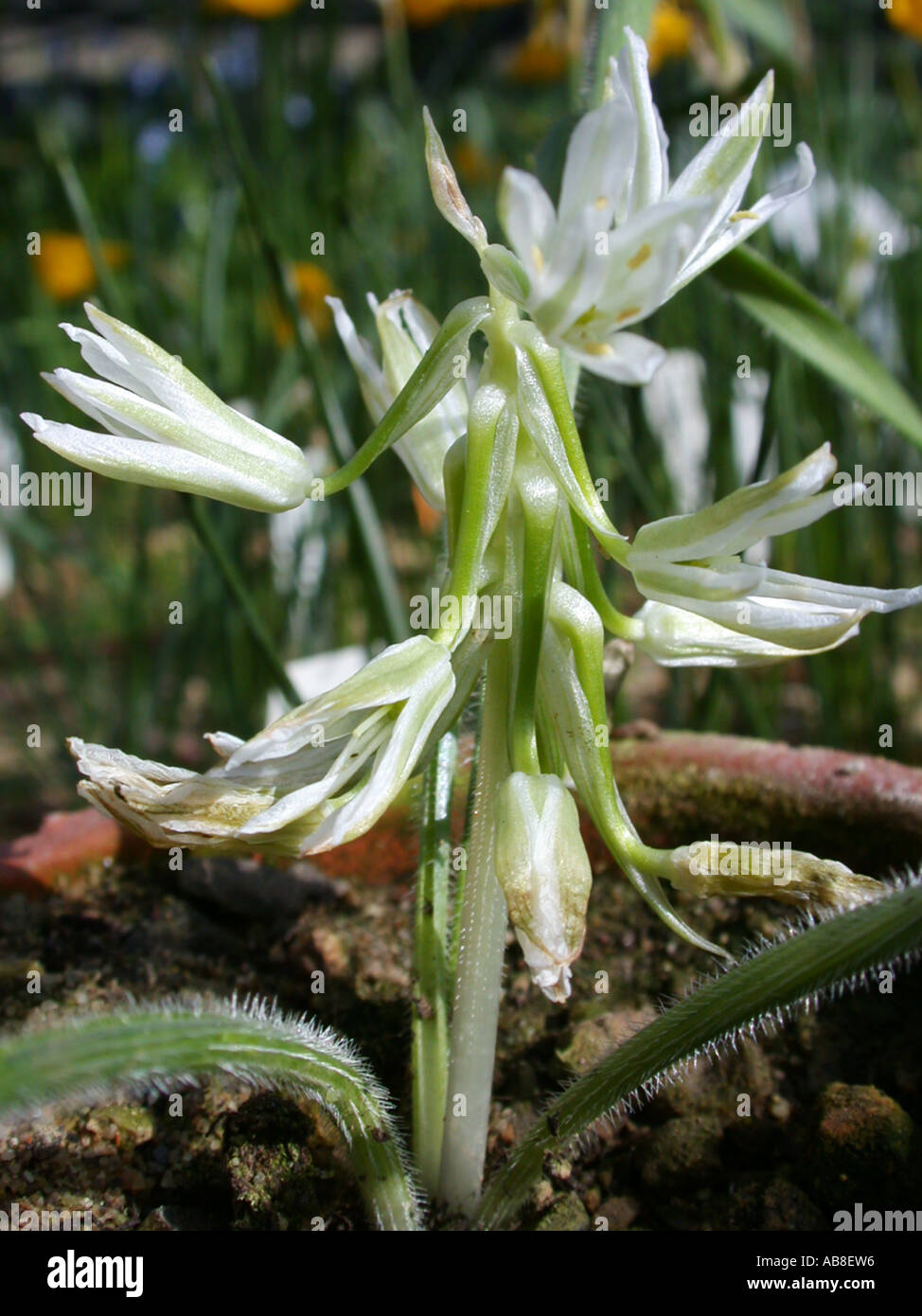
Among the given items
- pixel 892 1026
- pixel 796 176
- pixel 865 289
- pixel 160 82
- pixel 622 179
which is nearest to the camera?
pixel 622 179

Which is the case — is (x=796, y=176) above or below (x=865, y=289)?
below

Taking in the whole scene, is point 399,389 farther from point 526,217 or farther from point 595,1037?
point 595,1037

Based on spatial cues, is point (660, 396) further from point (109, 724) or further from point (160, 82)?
point (160, 82)

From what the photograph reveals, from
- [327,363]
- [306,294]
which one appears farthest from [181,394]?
[306,294]

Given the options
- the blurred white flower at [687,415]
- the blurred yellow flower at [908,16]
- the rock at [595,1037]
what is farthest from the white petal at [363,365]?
the blurred yellow flower at [908,16]

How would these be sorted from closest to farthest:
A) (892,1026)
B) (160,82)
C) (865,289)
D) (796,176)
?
(796,176)
(892,1026)
(865,289)
(160,82)

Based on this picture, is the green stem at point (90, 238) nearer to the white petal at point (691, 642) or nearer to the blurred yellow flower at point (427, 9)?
the white petal at point (691, 642)

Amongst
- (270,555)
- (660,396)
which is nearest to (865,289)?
(660,396)
